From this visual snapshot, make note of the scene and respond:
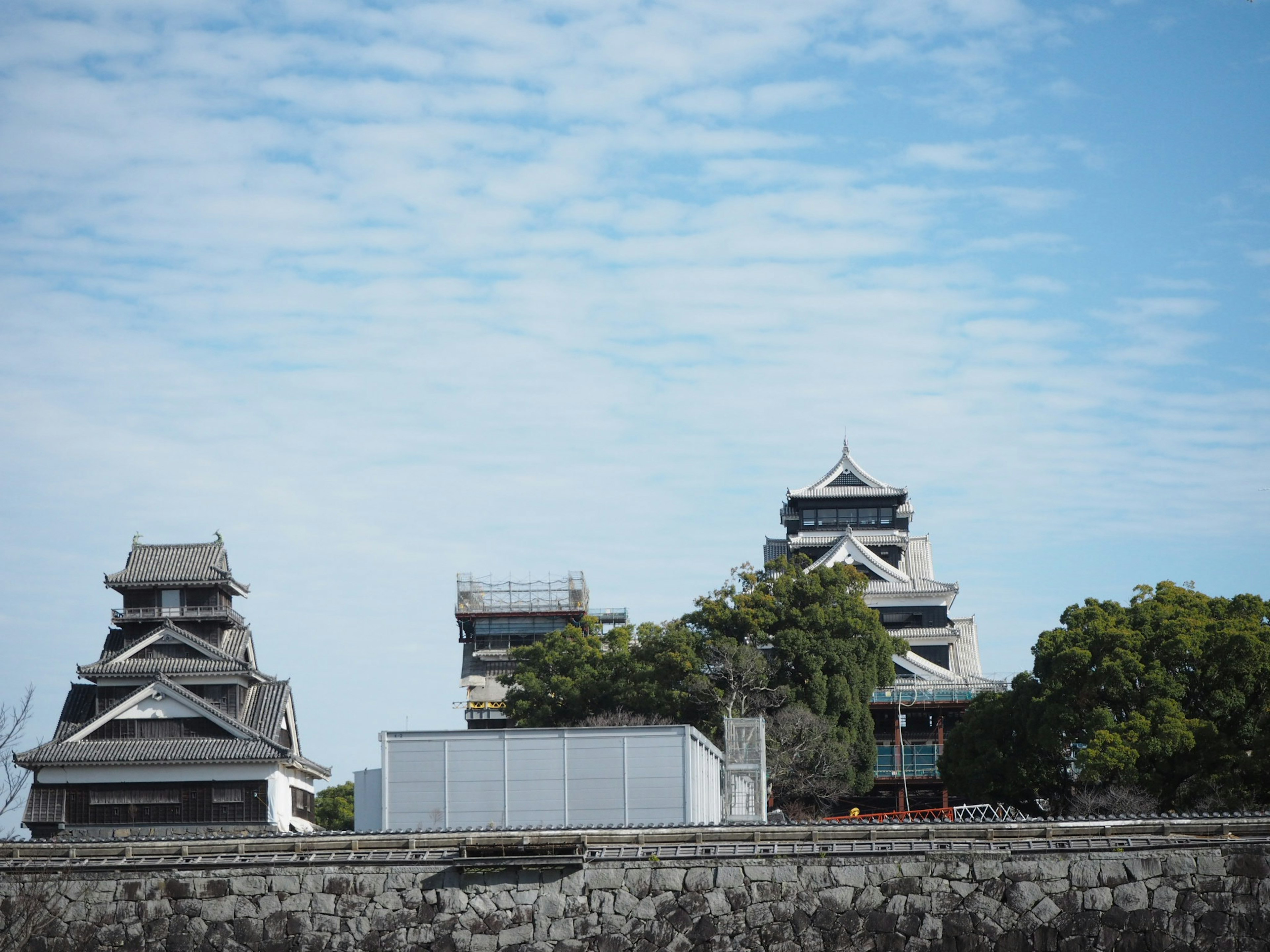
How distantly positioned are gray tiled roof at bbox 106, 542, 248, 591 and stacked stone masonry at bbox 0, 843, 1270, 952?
2783 centimetres

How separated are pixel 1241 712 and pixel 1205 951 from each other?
17.9m

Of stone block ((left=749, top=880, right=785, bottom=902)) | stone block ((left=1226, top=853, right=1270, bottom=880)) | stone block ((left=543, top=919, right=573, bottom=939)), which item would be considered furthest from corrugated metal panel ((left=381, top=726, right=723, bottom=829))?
stone block ((left=1226, top=853, right=1270, bottom=880))

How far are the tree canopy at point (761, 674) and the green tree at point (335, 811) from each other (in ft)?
66.7

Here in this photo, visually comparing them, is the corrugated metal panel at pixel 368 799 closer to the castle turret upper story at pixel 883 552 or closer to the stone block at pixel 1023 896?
the stone block at pixel 1023 896

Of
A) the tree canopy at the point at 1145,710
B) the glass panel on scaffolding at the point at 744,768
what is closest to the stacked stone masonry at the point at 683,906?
the glass panel on scaffolding at the point at 744,768

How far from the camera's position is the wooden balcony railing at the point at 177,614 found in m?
49.4

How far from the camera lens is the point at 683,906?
21453 mm

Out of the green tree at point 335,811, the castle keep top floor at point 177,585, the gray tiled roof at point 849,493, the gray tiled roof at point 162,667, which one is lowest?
the green tree at point 335,811

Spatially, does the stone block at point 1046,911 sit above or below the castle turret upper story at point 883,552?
below

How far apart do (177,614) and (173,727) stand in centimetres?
404

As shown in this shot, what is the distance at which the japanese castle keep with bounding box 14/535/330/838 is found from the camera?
46031 millimetres

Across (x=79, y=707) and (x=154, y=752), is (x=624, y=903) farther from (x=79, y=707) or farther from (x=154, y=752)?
(x=79, y=707)

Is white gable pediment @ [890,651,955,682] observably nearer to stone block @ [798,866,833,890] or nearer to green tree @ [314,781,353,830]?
green tree @ [314,781,353,830]

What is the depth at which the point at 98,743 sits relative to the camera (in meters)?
46.7
